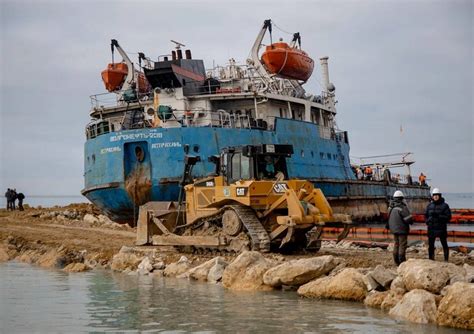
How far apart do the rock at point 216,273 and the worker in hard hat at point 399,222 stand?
3.31 metres

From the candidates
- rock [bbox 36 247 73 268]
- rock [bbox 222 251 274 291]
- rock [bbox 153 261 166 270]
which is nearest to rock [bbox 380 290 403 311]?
rock [bbox 222 251 274 291]

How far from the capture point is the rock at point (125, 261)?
14.8 metres

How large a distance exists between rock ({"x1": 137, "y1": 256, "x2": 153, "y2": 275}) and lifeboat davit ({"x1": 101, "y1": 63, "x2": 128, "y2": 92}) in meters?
18.0

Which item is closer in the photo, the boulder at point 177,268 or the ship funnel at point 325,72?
the boulder at point 177,268

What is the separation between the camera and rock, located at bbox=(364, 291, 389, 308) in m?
9.62

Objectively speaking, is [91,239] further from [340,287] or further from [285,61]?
[285,61]

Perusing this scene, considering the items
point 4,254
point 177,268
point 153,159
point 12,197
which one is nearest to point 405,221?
point 177,268

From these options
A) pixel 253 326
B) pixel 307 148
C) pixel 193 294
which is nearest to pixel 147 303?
pixel 193 294

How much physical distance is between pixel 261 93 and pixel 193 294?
16.0m

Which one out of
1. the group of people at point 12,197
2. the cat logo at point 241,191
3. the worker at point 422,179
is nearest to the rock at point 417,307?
the cat logo at point 241,191

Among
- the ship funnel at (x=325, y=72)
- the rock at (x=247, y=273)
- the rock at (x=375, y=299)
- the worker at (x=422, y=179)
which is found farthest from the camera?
the worker at (x=422, y=179)

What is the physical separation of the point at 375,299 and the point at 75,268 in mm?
7804

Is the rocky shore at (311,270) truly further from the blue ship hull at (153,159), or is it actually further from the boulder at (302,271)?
the blue ship hull at (153,159)

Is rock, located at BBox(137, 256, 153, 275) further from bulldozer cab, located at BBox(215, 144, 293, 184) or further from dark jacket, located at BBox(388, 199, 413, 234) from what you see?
dark jacket, located at BBox(388, 199, 413, 234)
